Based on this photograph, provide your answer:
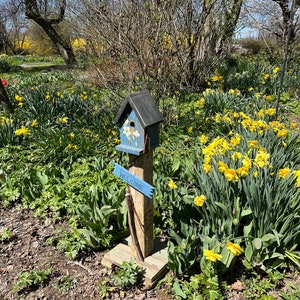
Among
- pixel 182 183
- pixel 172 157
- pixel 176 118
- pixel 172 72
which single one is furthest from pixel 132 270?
pixel 172 72

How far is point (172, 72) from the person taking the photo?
5172mm

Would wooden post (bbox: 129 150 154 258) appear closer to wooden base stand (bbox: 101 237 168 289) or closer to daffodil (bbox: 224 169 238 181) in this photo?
wooden base stand (bbox: 101 237 168 289)

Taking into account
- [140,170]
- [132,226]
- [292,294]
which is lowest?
[292,294]

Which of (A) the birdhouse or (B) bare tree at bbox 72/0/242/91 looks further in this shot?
(B) bare tree at bbox 72/0/242/91

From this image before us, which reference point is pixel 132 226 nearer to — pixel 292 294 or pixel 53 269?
pixel 53 269

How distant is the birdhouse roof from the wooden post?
0.76 feet

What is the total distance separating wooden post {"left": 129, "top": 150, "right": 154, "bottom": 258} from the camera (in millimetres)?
2055

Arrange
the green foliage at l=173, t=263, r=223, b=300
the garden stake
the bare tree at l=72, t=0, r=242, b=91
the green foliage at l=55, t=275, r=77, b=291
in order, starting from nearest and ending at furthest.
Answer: the green foliage at l=173, t=263, r=223, b=300 < the garden stake < the green foliage at l=55, t=275, r=77, b=291 < the bare tree at l=72, t=0, r=242, b=91

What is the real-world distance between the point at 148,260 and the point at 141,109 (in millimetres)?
1147

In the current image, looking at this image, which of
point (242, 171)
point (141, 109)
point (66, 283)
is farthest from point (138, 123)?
point (66, 283)

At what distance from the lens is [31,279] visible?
90.9 inches

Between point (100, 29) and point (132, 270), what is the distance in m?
3.79

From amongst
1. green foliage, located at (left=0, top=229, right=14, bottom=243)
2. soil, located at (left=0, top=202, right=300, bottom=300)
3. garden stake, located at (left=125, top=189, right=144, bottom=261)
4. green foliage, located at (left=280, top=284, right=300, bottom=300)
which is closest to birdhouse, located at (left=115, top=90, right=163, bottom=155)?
garden stake, located at (left=125, top=189, right=144, bottom=261)

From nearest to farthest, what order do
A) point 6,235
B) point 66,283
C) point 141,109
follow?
point 141,109
point 66,283
point 6,235
